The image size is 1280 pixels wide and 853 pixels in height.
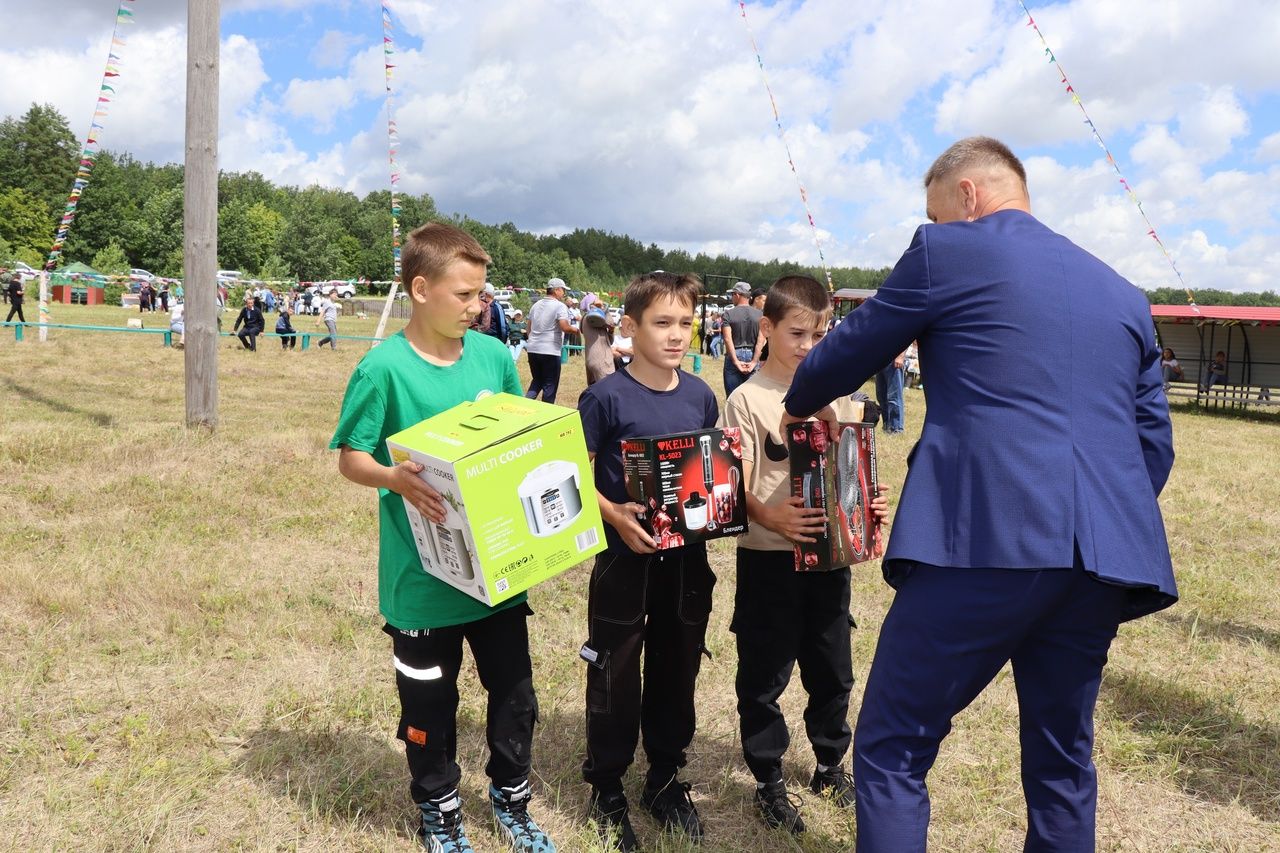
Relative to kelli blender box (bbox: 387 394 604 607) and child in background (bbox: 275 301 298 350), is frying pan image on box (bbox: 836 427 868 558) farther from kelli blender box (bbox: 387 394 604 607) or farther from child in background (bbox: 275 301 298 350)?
child in background (bbox: 275 301 298 350)

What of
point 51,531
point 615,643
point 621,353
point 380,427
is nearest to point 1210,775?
point 615,643

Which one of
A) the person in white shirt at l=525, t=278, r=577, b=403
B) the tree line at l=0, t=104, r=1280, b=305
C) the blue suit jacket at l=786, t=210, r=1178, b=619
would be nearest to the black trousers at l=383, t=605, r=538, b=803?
the blue suit jacket at l=786, t=210, r=1178, b=619

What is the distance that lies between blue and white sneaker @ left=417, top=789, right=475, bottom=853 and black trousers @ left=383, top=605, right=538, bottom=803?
0.04 metres

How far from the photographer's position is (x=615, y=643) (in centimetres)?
298

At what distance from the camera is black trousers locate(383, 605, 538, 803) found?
2.77m

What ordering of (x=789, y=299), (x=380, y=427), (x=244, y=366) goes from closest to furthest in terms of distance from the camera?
(x=380, y=427) → (x=789, y=299) → (x=244, y=366)

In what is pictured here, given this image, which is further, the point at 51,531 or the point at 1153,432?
the point at 51,531

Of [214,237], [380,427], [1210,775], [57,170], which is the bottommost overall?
[1210,775]

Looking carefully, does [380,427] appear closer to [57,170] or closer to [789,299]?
[789,299]

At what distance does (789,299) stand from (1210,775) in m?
2.65

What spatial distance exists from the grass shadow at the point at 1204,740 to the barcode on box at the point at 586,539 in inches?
108

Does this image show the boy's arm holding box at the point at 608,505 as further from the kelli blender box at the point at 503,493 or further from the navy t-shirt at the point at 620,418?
the kelli blender box at the point at 503,493

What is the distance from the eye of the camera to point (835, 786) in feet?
11.1

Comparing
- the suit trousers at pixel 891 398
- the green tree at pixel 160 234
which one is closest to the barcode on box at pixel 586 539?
the suit trousers at pixel 891 398
